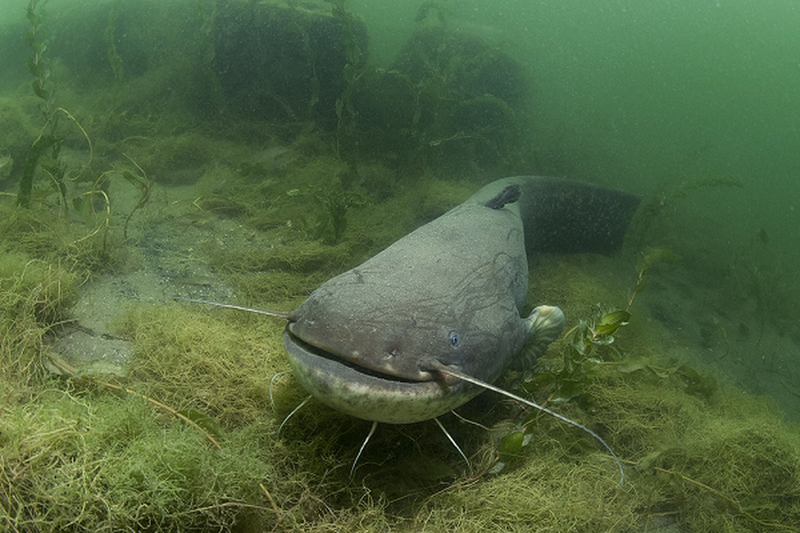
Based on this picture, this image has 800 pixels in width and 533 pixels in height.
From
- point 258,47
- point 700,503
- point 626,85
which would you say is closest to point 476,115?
point 258,47

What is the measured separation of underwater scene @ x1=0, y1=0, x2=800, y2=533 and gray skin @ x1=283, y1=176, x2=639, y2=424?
0.5 inches

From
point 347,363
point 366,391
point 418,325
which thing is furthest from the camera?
point 418,325

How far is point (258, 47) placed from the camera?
711 cm

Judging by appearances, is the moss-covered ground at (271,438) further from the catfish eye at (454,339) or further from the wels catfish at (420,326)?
the catfish eye at (454,339)

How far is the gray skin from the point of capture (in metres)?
1.48

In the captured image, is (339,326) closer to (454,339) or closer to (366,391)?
(366,391)

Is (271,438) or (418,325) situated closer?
(418,325)

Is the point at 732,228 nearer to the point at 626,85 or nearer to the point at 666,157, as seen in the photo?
the point at 666,157

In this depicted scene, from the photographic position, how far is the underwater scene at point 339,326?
4.82 ft

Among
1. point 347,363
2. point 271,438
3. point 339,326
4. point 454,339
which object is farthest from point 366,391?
point 271,438

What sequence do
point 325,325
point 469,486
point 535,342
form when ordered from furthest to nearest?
point 535,342, point 469,486, point 325,325

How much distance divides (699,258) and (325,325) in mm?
6575

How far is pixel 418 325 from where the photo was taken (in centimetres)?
163

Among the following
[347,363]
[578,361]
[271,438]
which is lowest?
[271,438]
